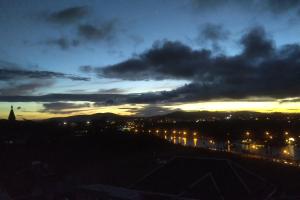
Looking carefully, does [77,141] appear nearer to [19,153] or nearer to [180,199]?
[19,153]

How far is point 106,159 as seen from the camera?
61.3 meters

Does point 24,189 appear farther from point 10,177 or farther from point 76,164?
point 76,164

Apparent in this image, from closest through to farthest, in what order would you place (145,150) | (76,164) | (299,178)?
(299,178)
(76,164)
(145,150)

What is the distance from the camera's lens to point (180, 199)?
2003cm

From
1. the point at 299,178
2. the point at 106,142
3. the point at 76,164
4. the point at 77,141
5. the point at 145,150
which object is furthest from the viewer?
the point at 145,150

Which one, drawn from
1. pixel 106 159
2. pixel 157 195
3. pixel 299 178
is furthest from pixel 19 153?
pixel 299 178

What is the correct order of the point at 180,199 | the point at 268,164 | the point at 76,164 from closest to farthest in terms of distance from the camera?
the point at 180,199, the point at 76,164, the point at 268,164

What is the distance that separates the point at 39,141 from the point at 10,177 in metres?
31.1

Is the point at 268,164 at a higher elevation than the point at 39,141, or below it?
below

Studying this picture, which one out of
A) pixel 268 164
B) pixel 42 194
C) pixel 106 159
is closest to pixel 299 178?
pixel 268 164

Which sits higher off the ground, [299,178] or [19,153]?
[19,153]

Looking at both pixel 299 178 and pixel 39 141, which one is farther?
pixel 39 141

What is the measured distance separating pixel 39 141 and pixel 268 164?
122ft

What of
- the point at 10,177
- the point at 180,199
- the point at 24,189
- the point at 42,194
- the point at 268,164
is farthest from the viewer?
the point at 268,164
